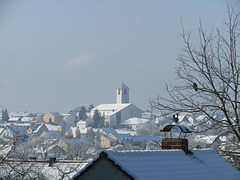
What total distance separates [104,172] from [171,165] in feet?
3.68

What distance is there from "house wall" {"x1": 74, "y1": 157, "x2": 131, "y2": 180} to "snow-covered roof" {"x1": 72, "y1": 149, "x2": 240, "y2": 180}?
2.5 inches

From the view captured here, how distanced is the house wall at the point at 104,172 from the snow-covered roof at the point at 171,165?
0.21 feet

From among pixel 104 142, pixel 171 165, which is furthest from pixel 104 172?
pixel 104 142

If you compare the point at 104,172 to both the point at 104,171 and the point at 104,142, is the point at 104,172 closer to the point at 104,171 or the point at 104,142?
the point at 104,171

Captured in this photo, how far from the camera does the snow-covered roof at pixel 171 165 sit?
19.6ft

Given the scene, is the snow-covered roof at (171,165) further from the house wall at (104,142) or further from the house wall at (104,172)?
the house wall at (104,142)

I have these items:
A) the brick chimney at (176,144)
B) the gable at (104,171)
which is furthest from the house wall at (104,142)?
the gable at (104,171)

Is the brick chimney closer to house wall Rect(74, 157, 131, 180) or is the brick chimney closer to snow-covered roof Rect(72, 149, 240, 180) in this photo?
snow-covered roof Rect(72, 149, 240, 180)

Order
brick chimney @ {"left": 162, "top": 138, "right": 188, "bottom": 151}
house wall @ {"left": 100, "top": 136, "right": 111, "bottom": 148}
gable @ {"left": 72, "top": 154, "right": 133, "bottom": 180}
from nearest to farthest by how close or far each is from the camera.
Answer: gable @ {"left": 72, "top": 154, "right": 133, "bottom": 180} < brick chimney @ {"left": 162, "top": 138, "right": 188, "bottom": 151} < house wall @ {"left": 100, "top": 136, "right": 111, "bottom": 148}

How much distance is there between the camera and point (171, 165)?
6.65 metres

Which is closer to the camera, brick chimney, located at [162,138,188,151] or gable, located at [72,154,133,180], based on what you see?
gable, located at [72,154,133,180]

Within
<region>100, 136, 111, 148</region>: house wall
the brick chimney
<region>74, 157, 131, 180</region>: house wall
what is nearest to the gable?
<region>74, 157, 131, 180</region>: house wall

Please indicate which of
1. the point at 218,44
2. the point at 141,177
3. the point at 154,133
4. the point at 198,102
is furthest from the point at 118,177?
the point at 154,133

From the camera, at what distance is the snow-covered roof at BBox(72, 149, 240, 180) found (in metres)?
5.98
